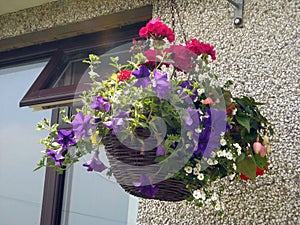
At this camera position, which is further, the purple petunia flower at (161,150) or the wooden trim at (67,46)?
the wooden trim at (67,46)

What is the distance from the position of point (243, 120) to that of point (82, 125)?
0.49 meters

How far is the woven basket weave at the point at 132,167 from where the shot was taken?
1684 millimetres

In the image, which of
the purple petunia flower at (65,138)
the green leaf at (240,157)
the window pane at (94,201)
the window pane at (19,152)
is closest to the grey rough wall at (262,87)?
the window pane at (94,201)

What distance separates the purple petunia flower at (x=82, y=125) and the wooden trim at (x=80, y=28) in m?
1.10

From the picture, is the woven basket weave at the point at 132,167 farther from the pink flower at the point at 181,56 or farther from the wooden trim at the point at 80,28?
the wooden trim at the point at 80,28

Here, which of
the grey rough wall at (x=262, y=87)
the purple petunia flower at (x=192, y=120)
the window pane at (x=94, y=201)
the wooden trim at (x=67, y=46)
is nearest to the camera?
the purple petunia flower at (x=192, y=120)

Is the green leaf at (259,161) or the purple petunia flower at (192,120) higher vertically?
the purple petunia flower at (192,120)

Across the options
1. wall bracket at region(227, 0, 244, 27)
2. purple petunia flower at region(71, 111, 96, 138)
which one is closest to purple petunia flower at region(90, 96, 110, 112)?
purple petunia flower at region(71, 111, 96, 138)

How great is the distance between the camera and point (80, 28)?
119 inches

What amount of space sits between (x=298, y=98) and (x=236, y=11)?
483 mm

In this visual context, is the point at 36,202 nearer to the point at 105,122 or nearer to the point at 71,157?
the point at 71,157

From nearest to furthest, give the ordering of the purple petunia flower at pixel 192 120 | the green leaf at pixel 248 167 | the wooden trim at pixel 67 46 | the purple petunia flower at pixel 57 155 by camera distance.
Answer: the purple petunia flower at pixel 192 120, the green leaf at pixel 248 167, the purple petunia flower at pixel 57 155, the wooden trim at pixel 67 46

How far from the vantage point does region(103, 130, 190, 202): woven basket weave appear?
168 cm

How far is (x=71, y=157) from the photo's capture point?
1.96 metres
